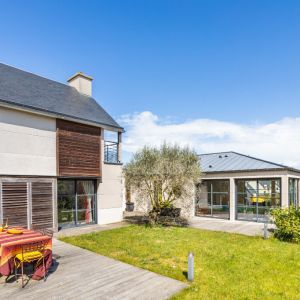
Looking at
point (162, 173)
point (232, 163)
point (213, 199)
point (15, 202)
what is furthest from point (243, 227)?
point (15, 202)

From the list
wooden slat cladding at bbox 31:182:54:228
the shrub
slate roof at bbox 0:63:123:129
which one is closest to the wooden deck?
wooden slat cladding at bbox 31:182:54:228

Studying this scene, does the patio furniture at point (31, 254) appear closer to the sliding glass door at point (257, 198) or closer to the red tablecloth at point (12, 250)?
the red tablecloth at point (12, 250)

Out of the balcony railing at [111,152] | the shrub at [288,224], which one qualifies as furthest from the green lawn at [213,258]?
the balcony railing at [111,152]

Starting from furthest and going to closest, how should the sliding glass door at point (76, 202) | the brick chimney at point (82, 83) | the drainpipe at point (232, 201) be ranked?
the brick chimney at point (82, 83) → the drainpipe at point (232, 201) → the sliding glass door at point (76, 202)

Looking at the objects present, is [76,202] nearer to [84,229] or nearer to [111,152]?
[84,229]

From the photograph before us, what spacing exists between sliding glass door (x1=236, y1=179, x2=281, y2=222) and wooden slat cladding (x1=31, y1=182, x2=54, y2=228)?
13.5 meters

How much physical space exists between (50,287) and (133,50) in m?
14.0

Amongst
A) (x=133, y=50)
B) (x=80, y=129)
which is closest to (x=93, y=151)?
(x=80, y=129)

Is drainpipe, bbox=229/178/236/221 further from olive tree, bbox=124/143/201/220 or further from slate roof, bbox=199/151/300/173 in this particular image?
olive tree, bbox=124/143/201/220

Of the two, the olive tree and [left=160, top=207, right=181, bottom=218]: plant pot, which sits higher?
the olive tree

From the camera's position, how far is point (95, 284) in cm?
644

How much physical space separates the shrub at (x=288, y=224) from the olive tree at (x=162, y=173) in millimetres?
4869

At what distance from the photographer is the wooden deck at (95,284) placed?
5797 mm

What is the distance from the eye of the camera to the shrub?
37.2 feet
